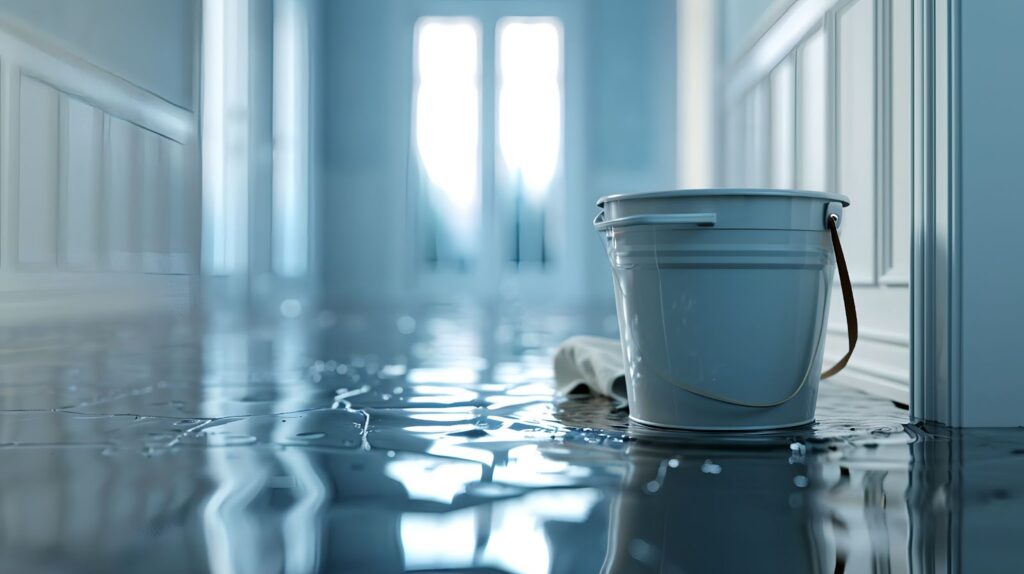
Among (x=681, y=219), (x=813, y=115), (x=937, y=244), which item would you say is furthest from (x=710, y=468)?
(x=813, y=115)

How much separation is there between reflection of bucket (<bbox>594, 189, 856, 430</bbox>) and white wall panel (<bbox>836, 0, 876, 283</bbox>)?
557mm

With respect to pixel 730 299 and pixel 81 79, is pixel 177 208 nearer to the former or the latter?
pixel 81 79

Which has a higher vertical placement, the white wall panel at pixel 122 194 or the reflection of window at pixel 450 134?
the reflection of window at pixel 450 134

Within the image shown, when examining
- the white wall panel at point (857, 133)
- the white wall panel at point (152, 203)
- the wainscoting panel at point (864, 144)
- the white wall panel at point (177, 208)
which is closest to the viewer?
the wainscoting panel at point (864, 144)

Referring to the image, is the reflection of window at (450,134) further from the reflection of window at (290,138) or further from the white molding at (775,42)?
the white molding at (775,42)

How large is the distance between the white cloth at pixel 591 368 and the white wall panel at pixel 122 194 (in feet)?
3.95

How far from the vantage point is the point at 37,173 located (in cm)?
179

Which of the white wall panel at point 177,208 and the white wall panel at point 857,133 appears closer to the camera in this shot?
the white wall panel at point 857,133

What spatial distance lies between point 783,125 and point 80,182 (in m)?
1.87

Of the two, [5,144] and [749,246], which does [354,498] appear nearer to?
[749,246]

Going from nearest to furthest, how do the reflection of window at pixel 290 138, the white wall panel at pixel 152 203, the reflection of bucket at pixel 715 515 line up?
the reflection of bucket at pixel 715 515 < the white wall panel at pixel 152 203 < the reflection of window at pixel 290 138

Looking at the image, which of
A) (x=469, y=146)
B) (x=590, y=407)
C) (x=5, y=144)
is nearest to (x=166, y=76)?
(x=5, y=144)

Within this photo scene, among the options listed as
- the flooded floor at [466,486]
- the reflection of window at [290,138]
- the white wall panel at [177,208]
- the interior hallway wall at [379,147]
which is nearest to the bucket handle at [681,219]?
the flooded floor at [466,486]

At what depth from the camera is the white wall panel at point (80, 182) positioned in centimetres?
190
